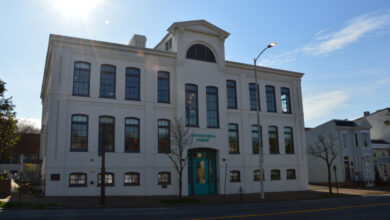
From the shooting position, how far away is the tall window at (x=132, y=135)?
25.3 meters

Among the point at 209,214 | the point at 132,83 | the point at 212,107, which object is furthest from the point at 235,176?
the point at 209,214

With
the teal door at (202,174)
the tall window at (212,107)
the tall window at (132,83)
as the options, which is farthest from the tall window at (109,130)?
the tall window at (212,107)

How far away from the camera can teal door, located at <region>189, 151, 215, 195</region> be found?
27266 mm

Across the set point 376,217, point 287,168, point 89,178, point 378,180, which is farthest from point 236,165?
point 378,180

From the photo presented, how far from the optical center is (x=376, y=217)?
12820mm

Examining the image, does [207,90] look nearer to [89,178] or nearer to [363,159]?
[89,178]

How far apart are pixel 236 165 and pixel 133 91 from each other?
37.3 feet

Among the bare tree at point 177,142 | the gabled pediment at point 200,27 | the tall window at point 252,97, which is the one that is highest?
the gabled pediment at point 200,27

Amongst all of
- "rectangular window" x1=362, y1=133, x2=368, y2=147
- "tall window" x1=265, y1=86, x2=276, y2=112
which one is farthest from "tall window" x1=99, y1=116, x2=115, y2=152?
"rectangular window" x1=362, y1=133, x2=368, y2=147

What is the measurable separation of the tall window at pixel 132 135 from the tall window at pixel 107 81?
2.44 meters

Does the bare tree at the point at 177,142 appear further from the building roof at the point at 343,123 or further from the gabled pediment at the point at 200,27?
the building roof at the point at 343,123

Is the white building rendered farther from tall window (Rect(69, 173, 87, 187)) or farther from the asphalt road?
the asphalt road

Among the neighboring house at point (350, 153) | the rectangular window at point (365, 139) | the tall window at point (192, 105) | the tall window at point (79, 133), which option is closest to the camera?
the tall window at point (79, 133)

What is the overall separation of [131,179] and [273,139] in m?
15.0
